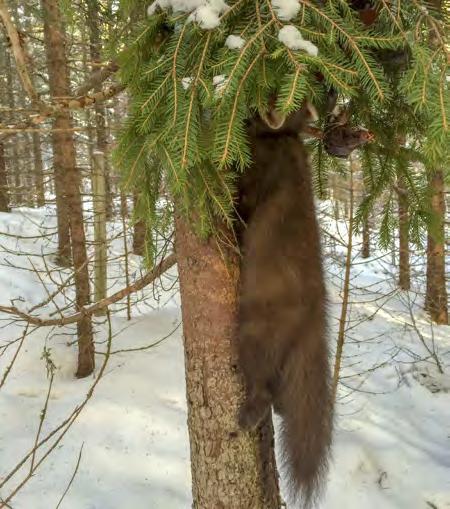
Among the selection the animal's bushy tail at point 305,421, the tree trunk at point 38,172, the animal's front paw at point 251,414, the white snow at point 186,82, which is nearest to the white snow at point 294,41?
the white snow at point 186,82

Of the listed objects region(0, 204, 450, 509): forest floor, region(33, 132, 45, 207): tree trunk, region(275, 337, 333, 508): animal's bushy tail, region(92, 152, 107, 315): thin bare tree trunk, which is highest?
region(33, 132, 45, 207): tree trunk

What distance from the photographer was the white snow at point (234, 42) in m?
1.23

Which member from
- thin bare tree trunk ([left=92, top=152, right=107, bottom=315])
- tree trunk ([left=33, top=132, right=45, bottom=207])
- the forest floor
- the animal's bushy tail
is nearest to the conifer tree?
the animal's bushy tail

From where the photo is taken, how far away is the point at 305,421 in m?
1.85

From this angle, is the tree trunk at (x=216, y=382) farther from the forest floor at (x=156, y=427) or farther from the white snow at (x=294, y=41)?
the forest floor at (x=156, y=427)

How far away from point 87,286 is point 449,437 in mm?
4101

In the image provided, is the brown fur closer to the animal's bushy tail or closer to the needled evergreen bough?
the animal's bushy tail

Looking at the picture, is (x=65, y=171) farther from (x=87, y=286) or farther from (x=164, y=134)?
(x=164, y=134)

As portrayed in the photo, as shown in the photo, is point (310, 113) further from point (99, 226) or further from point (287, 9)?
point (99, 226)

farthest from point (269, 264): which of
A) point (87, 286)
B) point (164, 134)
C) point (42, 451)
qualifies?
point (87, 286)

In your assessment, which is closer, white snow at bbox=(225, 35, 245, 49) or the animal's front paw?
white snow at bbox=(225, 35, 245, 49)

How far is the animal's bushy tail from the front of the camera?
6.04 feet

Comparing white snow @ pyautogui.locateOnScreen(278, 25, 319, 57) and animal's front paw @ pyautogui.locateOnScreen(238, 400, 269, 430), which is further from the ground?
white snow @ pyautogui.locateOnScreen(278, 25, 319, 57)

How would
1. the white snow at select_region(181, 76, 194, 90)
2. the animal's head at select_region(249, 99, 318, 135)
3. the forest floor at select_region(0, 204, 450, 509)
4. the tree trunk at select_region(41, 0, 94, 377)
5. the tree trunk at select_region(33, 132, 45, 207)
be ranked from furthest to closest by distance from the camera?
the tree trunk at select_region(33, 132, 45, 207) → the tree trunk at select_region(41, 0, 94, 377) → the forest floor at select_region(0, 204, 450, 509) → the animal's head at select_region(249, 99, 318, 135) → the white snow at select_region(181, 76, 194, 90)
